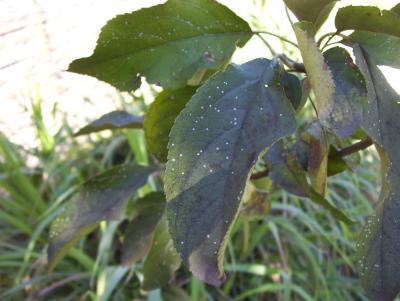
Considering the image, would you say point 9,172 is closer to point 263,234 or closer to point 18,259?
point 18,259

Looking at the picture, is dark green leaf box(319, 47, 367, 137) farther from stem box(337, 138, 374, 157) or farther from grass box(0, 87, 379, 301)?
grass box(0, 87, 379, 301)

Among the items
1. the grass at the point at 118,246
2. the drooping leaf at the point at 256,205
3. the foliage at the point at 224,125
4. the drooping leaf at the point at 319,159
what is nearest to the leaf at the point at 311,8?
the foliage at the point at 224,125

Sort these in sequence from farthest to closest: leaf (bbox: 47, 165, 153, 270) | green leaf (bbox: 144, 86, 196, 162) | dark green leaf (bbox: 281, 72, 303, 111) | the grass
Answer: the grass
leaf (bbox: 47, 165, 153, 270)
green leaf (bbox: 144, 86, 196, 162)
dark green leaf (bbox: 281, 72, 303, 111)

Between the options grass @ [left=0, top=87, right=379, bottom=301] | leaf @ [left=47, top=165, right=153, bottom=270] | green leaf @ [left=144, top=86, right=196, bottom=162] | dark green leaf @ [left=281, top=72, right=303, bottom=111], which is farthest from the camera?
grass @ [left=0, top=87, right=379, bottom=301]

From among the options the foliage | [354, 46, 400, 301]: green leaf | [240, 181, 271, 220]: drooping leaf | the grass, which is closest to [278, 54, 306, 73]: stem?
the foliage

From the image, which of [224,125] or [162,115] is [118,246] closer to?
[162,115]

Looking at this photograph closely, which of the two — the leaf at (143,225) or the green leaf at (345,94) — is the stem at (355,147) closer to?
the green leaf at (345,94)
